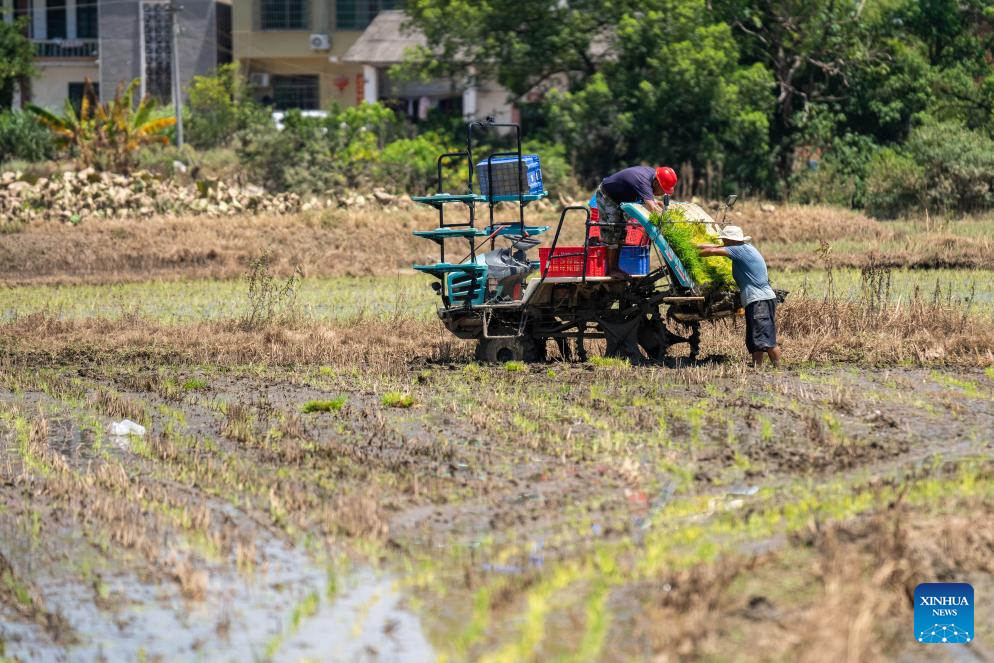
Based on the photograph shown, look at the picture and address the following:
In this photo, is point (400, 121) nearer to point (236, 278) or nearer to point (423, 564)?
point (236, 278)

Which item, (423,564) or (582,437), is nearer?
(423,564)

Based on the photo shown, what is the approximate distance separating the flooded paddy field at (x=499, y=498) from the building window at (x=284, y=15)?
3206 centimetres

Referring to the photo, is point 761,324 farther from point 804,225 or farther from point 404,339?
point 804,225

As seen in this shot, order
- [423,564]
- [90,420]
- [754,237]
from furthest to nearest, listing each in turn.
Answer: [754,237] < [90,420] < [423,564]

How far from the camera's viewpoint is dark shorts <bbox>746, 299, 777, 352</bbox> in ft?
42.7

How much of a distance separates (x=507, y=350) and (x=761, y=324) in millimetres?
2725

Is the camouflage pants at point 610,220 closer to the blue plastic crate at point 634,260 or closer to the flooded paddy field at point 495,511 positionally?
the blue plastic crate at point 634,260

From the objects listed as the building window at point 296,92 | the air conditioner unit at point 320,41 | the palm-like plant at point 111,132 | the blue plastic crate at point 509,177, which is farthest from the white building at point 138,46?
the blue plastic crate at point 509,177

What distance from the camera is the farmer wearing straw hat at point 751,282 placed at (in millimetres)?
12977

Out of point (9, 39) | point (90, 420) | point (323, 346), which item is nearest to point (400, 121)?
point (9, 39)

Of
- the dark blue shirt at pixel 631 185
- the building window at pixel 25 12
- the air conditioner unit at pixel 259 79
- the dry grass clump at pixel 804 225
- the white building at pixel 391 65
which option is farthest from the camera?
the building window at pixel 25 12

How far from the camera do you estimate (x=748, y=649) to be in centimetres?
605

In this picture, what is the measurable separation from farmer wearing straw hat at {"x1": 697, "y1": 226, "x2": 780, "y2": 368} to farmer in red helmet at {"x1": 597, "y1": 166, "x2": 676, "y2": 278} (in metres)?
0.68

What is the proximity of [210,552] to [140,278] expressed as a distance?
15989 millimetres
